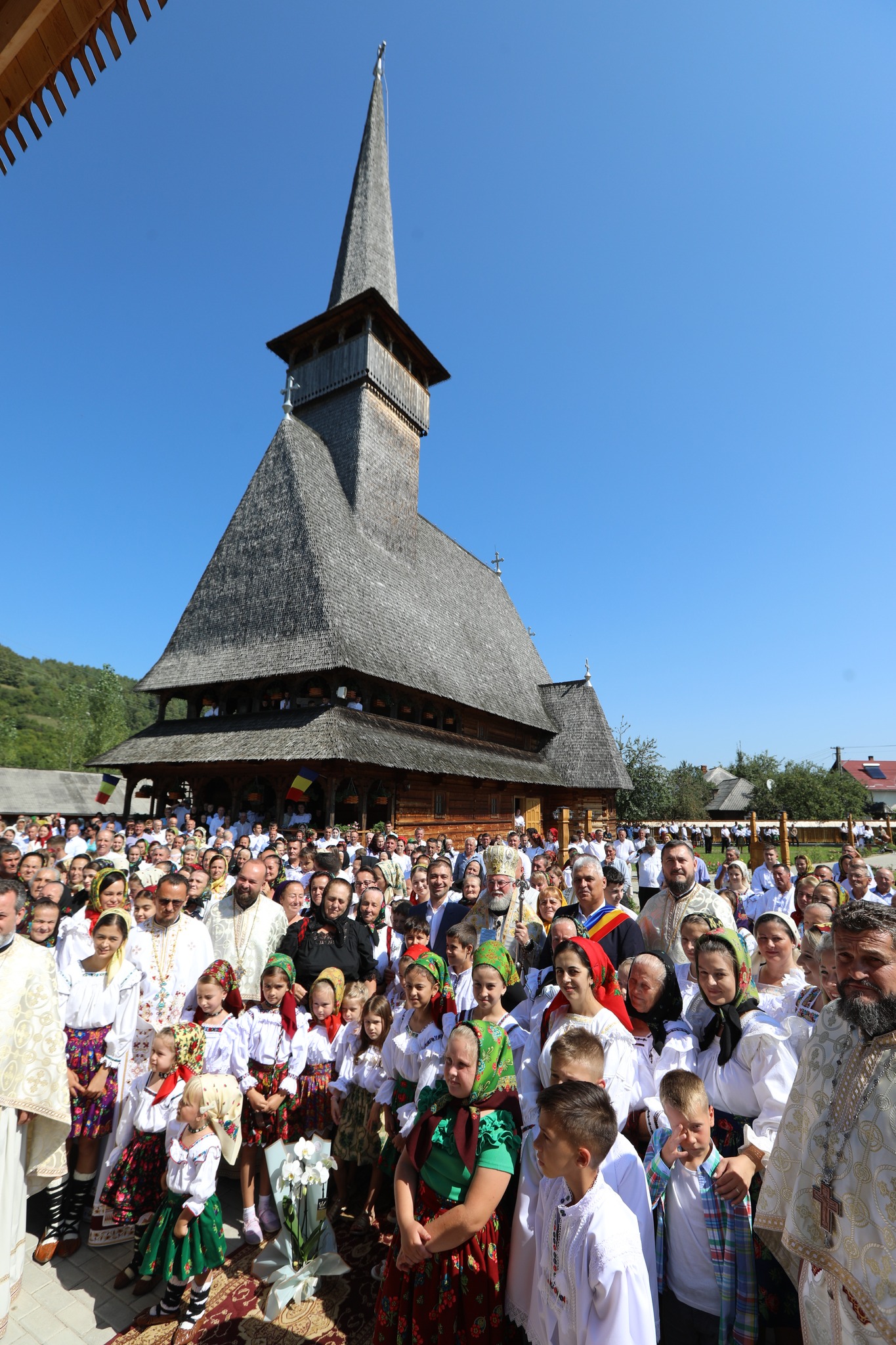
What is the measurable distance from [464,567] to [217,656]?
15.3 meters

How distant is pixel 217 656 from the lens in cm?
2116

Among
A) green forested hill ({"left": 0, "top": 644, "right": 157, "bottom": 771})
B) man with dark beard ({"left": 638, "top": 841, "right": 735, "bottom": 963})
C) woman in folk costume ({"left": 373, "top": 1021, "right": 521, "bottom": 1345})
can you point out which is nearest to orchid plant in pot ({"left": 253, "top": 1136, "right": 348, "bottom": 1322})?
woman in folk costume ({"left": 373, "top": 1021, "right": 521, "bottom": 1345})

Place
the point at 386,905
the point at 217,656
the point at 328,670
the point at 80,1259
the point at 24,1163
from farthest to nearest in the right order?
the point at 217,656, the point at 328,670, the point at 386,905, the point at 80,1259, the point at 24,1163

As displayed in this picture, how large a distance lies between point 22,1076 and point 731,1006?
3.76 meters

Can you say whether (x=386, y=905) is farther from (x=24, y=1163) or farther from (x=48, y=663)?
(x=48, y=663)

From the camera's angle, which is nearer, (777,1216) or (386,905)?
(777,1216)

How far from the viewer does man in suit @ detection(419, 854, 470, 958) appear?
6.30 m

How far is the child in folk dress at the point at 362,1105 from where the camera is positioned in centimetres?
408

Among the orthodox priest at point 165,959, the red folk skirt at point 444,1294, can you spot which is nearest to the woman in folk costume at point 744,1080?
the red folk skirt at point 444,1294

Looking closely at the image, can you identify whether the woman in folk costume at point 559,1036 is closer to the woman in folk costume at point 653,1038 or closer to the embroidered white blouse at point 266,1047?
the woman in folk costume at point 653,1038

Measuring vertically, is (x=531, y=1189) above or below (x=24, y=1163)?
above

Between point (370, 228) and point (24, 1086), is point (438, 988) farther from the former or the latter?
point (370, 228)

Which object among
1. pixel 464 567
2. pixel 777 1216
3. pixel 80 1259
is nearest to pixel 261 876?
pixel 80 1259

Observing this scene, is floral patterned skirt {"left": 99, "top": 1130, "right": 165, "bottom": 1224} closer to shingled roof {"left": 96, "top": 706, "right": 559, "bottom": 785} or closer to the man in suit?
the man in suit
